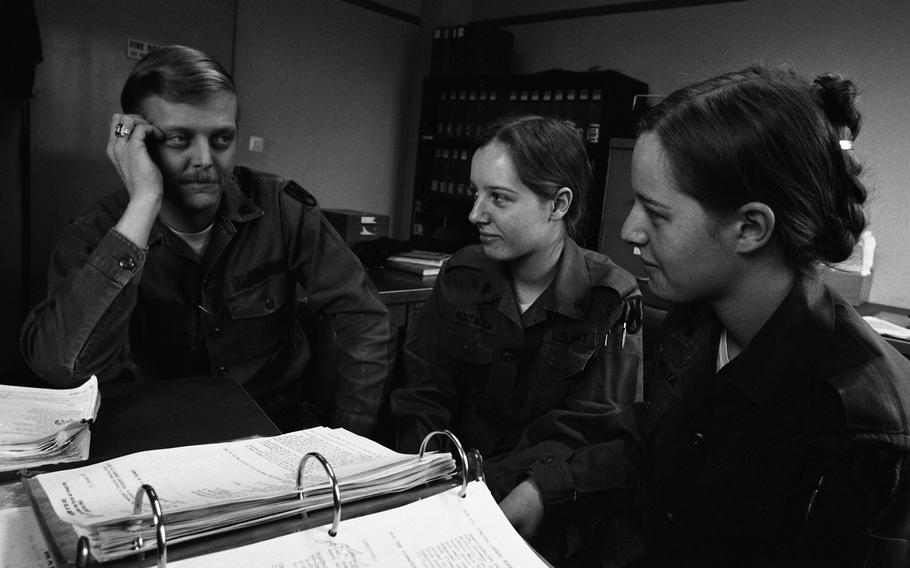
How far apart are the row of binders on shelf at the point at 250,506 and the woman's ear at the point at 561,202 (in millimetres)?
872

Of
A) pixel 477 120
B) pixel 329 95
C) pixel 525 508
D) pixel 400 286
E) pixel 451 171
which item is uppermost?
pixel 329 95

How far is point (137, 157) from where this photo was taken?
126cm

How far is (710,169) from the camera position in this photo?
0.80 meters

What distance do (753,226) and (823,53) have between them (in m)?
3.05

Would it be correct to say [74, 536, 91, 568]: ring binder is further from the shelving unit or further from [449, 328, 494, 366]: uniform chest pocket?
the shelving unit

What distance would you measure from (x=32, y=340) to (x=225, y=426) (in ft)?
1.76

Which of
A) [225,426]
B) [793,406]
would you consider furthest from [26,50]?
[793,406]

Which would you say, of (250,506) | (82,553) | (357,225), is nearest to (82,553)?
(82,553)

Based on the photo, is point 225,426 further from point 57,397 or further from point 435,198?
point 435,198

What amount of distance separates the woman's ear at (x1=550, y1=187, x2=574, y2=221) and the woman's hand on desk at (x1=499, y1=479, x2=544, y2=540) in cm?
66

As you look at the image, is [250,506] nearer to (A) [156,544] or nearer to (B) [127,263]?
(A) [156,544]

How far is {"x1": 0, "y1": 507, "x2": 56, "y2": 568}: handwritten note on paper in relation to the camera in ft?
1.57

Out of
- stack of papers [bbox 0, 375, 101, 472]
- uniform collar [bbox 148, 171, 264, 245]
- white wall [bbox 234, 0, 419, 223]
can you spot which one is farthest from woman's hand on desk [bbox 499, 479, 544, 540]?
white wall [bbox 234, 0, 419, 223]

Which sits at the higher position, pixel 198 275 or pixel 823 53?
pixel 823 53
